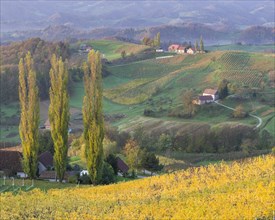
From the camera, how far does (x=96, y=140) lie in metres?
29.9

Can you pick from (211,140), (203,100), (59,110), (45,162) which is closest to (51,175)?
(45,162)

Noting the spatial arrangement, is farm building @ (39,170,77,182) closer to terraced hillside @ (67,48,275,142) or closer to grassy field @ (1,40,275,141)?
terraced hillside @ (67,48,275,142)

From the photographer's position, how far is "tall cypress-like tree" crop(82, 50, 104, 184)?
98.1 feet

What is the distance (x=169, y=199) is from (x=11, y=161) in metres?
19.0

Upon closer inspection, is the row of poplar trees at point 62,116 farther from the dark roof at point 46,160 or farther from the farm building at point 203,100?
the farm building at point 203,100

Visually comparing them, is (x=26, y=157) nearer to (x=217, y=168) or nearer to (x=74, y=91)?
(x=217, y=168)

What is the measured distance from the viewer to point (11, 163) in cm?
3691

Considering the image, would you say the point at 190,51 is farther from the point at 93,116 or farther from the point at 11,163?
the point at 93,116

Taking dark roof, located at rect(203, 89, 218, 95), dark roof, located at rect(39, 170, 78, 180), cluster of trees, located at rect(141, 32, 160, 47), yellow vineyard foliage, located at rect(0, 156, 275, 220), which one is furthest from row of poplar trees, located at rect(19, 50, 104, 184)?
cluster of trees, located at rect(141, 32, 160, 47)

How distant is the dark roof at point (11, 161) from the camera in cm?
3620

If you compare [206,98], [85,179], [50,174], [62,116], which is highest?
[62,116]

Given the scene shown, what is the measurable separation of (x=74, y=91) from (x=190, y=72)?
2339 cm

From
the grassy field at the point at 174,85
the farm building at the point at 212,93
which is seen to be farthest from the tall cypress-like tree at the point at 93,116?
the farm building at the point at 212,93

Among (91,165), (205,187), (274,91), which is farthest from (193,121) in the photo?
(205,187)
